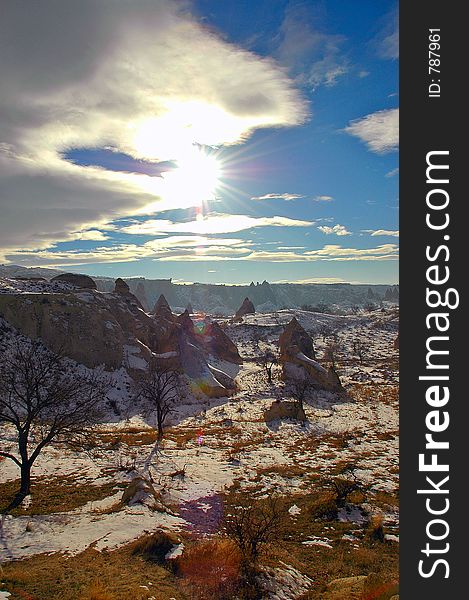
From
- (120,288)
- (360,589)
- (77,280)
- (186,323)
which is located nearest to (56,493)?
(360,589)

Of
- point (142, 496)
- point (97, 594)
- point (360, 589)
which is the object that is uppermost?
point (97, 594)

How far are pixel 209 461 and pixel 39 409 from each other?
10995 mm

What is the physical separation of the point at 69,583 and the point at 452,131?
38.7ft

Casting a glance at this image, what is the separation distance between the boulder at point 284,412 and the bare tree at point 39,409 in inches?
640

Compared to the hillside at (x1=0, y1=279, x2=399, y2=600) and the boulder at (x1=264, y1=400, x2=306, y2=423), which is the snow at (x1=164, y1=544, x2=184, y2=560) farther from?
the boulder at (x1=264, y1=400, x2=306, y2=423)

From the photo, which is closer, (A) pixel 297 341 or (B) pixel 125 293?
(B) pixel 125 293

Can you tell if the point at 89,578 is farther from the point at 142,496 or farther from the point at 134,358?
the point at 134,358

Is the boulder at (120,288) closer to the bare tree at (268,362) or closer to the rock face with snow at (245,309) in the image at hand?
the bare tree at (268,362)

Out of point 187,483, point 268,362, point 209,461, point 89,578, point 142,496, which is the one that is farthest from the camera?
point 268,362

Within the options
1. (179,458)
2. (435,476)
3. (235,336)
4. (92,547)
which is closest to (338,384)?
(179,458)

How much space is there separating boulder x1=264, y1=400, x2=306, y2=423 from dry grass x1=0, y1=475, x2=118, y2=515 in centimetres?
2038

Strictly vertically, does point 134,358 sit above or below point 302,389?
above

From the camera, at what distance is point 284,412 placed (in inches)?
1420

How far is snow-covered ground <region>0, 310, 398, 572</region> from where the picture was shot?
1265 centimetres
